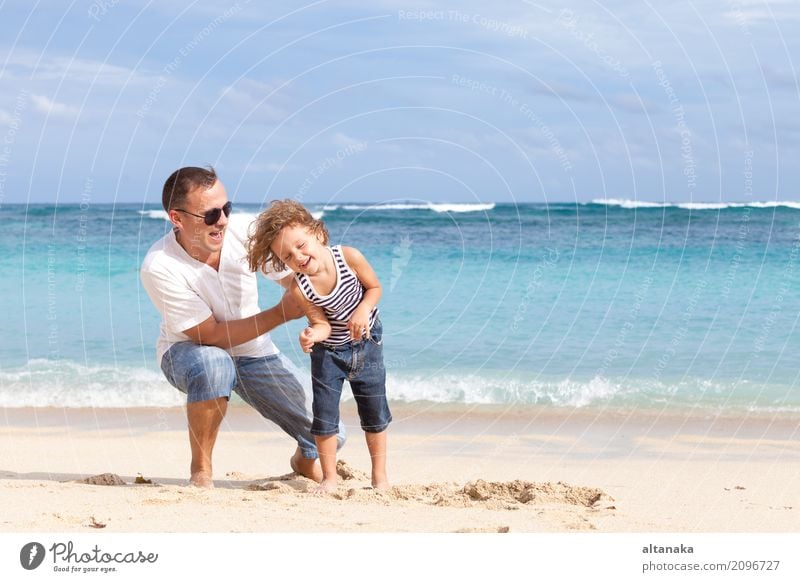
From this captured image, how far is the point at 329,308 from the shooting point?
21.7ft

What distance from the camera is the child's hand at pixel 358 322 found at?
650cm

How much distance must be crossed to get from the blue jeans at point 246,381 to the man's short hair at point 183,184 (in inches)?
40.3

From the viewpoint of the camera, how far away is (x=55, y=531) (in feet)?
19.4

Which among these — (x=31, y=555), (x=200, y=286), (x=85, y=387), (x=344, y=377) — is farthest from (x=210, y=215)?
(x=85, y=387)

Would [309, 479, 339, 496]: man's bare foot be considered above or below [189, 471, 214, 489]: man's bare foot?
below

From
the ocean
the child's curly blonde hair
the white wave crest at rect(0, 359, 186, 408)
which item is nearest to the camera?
the child's curly blonde hair

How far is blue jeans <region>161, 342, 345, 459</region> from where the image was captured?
6.96 m

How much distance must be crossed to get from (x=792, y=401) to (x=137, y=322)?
10.2 metres

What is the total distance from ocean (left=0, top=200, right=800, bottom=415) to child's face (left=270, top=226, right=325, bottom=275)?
15.7 ft

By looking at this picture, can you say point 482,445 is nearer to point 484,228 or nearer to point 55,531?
point 55,531

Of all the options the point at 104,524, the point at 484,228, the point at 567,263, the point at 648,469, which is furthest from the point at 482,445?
the point at 484,228

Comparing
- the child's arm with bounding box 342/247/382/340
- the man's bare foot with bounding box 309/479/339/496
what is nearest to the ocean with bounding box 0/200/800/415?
the man's bare foot with bounding box 309/479/339/496

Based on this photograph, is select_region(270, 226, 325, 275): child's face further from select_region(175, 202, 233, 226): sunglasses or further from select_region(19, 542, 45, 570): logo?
select_region(19, 542, 45, 570): logo

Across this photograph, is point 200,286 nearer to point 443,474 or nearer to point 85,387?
point 443,474
